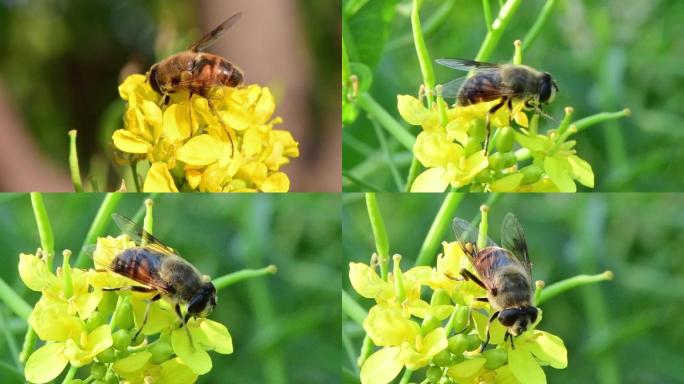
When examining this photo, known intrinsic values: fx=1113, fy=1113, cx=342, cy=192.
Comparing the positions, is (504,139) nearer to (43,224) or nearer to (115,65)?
(43,224)

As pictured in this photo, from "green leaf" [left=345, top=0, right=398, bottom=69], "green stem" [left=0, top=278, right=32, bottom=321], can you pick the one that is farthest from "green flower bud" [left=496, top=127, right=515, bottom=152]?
"green stem" [left=0, top=278, right=32, bottom=321]

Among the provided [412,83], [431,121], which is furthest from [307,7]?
[431,121]

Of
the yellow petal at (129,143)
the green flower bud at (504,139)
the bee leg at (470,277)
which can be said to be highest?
the yellow petal at (129,143)

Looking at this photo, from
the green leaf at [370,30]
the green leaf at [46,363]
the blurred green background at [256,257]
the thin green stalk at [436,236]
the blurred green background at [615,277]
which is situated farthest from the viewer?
the blurred green background at [615,277]

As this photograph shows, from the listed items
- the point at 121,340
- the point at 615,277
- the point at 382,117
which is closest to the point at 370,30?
the point at 382,117

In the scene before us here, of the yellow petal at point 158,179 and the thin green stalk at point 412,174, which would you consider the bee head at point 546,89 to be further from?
the yellow petal at point 158,179

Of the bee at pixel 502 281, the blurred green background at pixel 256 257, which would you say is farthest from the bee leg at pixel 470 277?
the blurred green background at pixel 256 257
